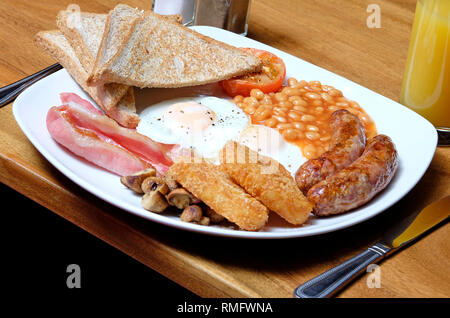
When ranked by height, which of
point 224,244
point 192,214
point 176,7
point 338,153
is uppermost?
point 176,7

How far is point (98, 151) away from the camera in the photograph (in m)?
1.92

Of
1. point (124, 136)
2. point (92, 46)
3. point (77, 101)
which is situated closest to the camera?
point (124, 136)

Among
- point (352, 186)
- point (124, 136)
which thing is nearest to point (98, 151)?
point (124, 136)

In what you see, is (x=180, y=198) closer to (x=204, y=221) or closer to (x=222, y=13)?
(x=204, y=221)

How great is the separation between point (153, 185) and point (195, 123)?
525mm

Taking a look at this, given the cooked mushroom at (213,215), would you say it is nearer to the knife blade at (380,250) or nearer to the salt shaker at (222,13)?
the knife blade at (380,250)

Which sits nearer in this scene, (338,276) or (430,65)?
(338,276)

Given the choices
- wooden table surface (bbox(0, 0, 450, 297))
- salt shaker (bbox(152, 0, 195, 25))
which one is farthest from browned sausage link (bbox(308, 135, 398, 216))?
salt shaker (bbox(152, 0, 195, 25))

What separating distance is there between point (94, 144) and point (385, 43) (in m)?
1.90

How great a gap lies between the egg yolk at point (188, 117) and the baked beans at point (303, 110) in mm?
194

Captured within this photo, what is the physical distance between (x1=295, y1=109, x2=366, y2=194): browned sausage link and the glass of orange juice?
46cm

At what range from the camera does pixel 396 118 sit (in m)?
2.36
